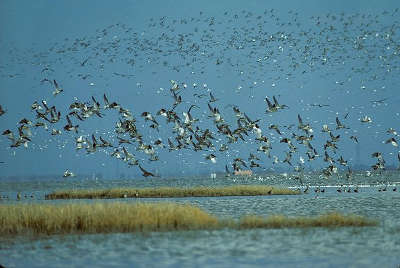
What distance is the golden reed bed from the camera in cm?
3384

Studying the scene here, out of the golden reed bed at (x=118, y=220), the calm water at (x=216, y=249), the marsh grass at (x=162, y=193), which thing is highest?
the marsh grass at (x=162, y=193)

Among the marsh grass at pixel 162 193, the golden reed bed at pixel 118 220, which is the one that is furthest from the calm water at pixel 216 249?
the marsh grass at pixel 162 193

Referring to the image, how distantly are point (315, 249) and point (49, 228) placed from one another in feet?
38.6

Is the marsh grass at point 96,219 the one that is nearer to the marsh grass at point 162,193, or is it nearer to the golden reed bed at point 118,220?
the golden reed bed at point 118,220

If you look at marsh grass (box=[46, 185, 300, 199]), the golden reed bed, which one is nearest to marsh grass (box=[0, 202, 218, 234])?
the golden reed bed

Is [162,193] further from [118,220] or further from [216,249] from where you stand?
[216,249]

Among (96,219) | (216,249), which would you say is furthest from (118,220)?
(216,249)

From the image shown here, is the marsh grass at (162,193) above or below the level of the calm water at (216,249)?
above

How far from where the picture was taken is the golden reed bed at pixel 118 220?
33.8 metres

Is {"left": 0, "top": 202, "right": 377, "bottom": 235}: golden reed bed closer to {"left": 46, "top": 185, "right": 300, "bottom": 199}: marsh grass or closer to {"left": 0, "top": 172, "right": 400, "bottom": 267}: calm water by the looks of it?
{"left": 0, "top": 172, "right": 400, "bottom": 267}: calm water

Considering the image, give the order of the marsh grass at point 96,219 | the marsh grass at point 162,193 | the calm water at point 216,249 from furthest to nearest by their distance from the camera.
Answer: the marsh grass at point 162,193
the marsh grass at point 96,219
the calm water at point 216,249

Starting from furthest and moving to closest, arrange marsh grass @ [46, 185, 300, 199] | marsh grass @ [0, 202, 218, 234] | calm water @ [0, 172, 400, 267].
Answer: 1. marsh grass @ [46, 185, 300, 199]
2. marsh grass @ [0, 202, 218, 234]
3. calm water @ [0, 172, 400, 267]

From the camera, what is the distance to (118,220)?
3412 centimetres

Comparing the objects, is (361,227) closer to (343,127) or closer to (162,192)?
(343,127)
